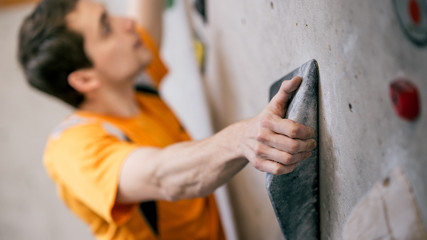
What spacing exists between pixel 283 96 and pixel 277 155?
0.29 ft

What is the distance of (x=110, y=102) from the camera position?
124cm

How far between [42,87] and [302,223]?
89 centimetres

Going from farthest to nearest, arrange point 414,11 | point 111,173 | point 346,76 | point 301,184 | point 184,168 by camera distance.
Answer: point 111,173 → point 184,168 → point 301,184 → point 346,76 → point 414,11

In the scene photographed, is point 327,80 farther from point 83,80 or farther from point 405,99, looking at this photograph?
point 83,80

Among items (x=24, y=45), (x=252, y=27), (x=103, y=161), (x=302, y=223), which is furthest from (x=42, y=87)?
(x=302, y=223)

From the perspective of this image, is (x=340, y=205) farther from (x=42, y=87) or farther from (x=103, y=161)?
(x=42, y=87)

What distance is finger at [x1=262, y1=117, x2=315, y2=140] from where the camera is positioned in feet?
1.82

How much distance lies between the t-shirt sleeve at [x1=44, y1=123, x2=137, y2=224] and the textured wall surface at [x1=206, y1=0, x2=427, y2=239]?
0.31 meters

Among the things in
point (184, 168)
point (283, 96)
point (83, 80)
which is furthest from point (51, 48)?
point (283, 96)

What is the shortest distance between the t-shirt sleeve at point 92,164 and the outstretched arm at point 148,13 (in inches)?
22.9

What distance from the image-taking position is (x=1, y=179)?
2.11 m

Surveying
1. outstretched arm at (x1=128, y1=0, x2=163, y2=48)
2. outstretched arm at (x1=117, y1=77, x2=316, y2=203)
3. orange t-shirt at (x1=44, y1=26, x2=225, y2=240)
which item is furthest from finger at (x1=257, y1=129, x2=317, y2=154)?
outstretched arm at (x1=128, y1=0, x2=163, y2=48)

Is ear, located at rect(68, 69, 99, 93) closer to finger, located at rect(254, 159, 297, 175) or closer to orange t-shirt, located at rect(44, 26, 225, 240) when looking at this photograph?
orange t-shirt, located at rect(44, 26, 225, 240)

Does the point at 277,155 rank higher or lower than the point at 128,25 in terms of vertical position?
lower
